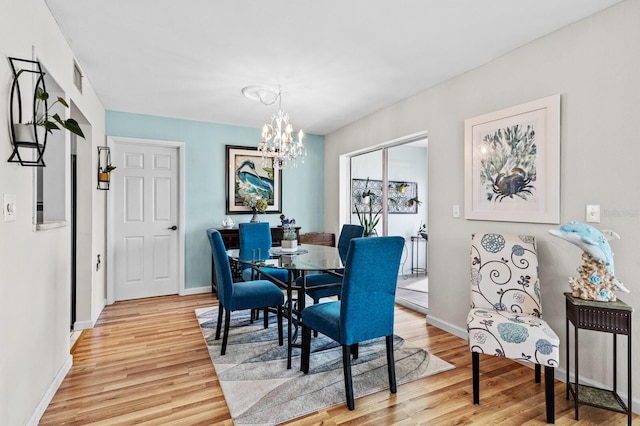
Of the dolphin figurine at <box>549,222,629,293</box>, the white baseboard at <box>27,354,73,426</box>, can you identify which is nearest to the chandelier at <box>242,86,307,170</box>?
the dolphin figurine at <box>549,222,629,293</box>

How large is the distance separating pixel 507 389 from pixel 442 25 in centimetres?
249

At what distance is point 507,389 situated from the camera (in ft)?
7.26

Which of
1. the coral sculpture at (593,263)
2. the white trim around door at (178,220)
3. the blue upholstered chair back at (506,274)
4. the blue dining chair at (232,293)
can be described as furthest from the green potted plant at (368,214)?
the coral sculpture at (593,263)

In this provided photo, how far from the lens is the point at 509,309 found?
7.56 ft

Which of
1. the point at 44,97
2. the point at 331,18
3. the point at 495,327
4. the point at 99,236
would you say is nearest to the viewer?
the point at 44,97

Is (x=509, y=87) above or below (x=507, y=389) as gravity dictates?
above

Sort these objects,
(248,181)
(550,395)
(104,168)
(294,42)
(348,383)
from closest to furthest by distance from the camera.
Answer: (550,395) → (348,383) → (294,42) → (104,168) → (248,181)

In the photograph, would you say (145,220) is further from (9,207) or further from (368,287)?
(368,287)

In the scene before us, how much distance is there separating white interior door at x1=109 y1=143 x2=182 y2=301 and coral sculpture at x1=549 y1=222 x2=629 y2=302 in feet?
14.2

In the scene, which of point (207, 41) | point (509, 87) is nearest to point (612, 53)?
point (509, 87)

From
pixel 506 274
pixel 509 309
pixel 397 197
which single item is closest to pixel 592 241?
pixel 506 274

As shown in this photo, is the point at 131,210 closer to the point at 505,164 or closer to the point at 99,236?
the point at 99,236

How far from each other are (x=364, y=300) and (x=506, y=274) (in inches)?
42.9

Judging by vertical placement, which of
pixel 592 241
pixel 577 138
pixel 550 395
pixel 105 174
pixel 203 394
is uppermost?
pixel 577 138
